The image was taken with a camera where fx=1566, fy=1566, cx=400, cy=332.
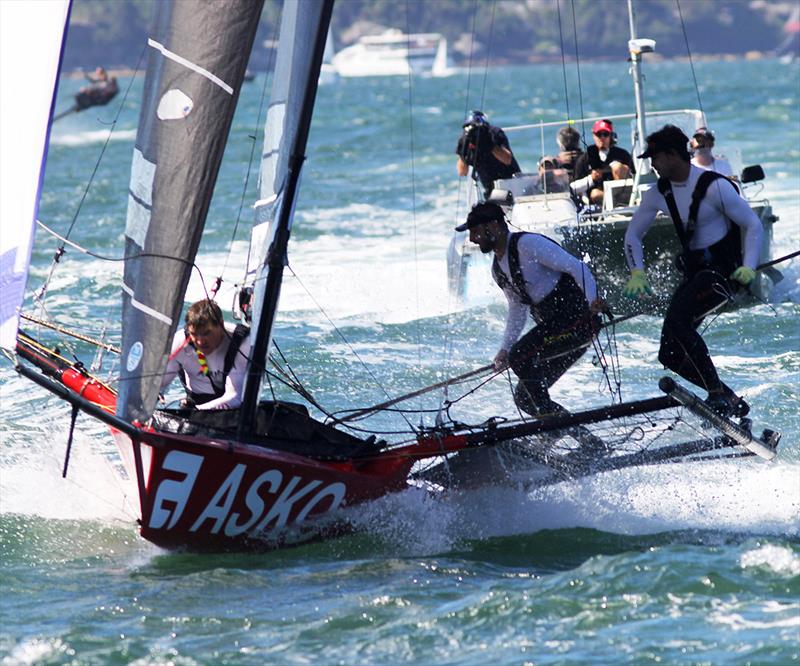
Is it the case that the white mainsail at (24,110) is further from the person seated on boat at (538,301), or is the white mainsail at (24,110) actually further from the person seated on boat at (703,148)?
the person seated on boat at (703,148)

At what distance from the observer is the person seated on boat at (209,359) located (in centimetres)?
584

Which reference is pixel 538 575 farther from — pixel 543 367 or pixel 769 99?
pixel 769 99

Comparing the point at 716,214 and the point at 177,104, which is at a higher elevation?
the point at 177,104


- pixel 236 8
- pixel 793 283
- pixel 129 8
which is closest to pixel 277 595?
pixel 236 8

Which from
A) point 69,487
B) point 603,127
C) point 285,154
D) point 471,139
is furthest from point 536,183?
point 285,154

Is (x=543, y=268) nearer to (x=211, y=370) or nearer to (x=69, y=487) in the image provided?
(x=211, y=370)

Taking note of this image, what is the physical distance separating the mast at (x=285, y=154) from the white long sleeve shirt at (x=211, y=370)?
0.68ft

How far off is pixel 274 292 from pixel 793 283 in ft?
23.2

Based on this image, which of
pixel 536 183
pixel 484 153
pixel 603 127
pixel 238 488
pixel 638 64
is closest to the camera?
pixel 238 488

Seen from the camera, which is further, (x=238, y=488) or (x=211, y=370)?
(x=211, y=370)

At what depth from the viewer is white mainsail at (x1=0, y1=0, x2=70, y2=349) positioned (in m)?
5.41

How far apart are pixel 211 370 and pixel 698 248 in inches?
78.4

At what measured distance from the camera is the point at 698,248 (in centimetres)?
625

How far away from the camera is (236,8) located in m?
5.42
